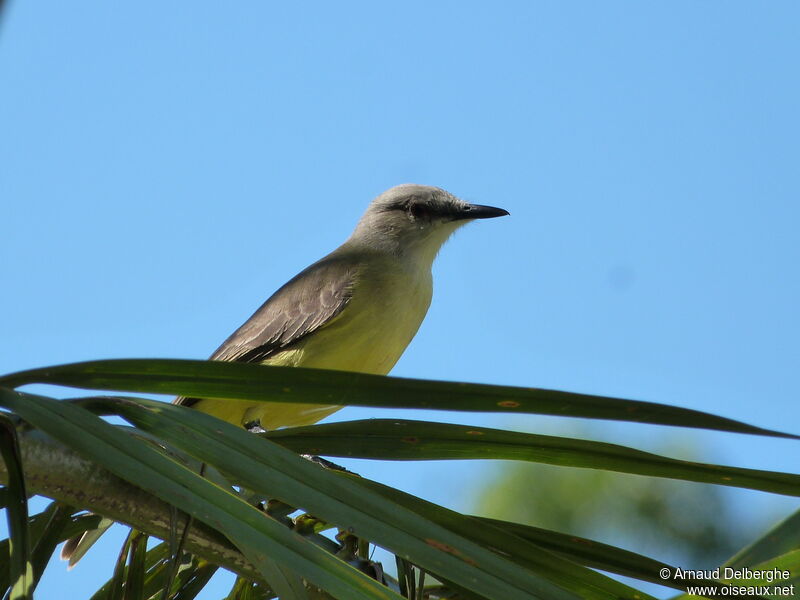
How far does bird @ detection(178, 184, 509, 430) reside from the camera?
555 cm

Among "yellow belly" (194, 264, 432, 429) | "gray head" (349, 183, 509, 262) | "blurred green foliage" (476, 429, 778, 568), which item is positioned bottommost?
"yellow belly" (194, 264, 432, 429)

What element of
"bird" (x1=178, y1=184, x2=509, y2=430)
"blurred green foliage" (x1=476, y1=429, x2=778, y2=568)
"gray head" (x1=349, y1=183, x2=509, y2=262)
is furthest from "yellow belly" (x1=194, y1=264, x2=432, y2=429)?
"blurred green foliage" (x1=476, y1=429, x2=778, y2=568)

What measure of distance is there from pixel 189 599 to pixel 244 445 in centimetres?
106

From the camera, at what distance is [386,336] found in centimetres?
566

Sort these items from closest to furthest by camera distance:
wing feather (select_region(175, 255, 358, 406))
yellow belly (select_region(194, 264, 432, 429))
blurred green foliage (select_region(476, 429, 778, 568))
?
yellow belly (select_region(194, 264, 432, 429)), wing feather (select_region(175, 255, 358, 406)), blurred green foliage (select_region(476, 429, 778, 568))

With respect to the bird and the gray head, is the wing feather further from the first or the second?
the gray head

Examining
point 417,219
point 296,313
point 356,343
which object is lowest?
point 356,343

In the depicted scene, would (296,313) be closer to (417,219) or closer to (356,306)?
(356,306)

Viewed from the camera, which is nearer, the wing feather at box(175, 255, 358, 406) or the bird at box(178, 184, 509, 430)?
the bird at box(178, 184, 509, 430)

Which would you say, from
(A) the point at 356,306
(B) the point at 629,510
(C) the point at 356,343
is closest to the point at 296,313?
(A) the point at 356,306

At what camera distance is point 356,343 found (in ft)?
18.4

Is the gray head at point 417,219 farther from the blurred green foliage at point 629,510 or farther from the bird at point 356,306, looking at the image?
the blurred green foliage at point 629,510

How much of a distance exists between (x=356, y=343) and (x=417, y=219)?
1.47 m

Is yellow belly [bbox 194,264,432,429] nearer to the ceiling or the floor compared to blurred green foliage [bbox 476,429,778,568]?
nearer to the floor
